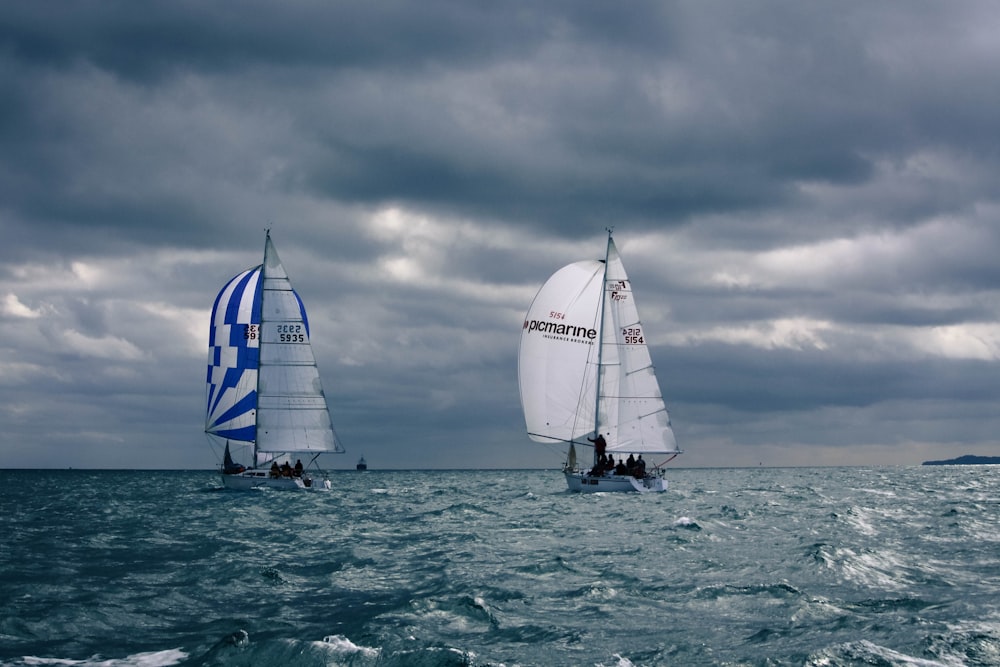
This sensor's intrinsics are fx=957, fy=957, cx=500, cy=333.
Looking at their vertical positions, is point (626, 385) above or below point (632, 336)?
below

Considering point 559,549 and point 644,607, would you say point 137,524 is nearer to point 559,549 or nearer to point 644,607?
point 559,549

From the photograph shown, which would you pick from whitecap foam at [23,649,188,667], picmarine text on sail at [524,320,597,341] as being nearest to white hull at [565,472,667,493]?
picmarine text on sail at [524,320,597,341]

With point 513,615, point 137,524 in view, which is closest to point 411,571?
point 513,615

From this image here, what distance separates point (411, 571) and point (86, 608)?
7.58 m


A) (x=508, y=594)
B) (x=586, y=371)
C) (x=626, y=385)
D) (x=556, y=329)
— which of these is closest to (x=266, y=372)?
(x=556, y=329)

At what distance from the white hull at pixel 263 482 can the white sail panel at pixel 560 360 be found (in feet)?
50.7

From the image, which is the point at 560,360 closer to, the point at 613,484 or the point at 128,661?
the point at 613,484

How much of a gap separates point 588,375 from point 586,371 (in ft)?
1.02

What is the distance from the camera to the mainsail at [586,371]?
61344 mm

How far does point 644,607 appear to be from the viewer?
17.1 metres

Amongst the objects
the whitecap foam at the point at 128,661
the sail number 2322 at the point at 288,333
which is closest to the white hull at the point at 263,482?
the sail number 2322 at the point at 288,333

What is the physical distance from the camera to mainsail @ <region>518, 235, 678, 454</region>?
6134cm

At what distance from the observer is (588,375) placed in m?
62.1

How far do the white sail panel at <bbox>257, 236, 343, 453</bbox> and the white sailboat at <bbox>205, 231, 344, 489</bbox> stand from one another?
0.07 m
